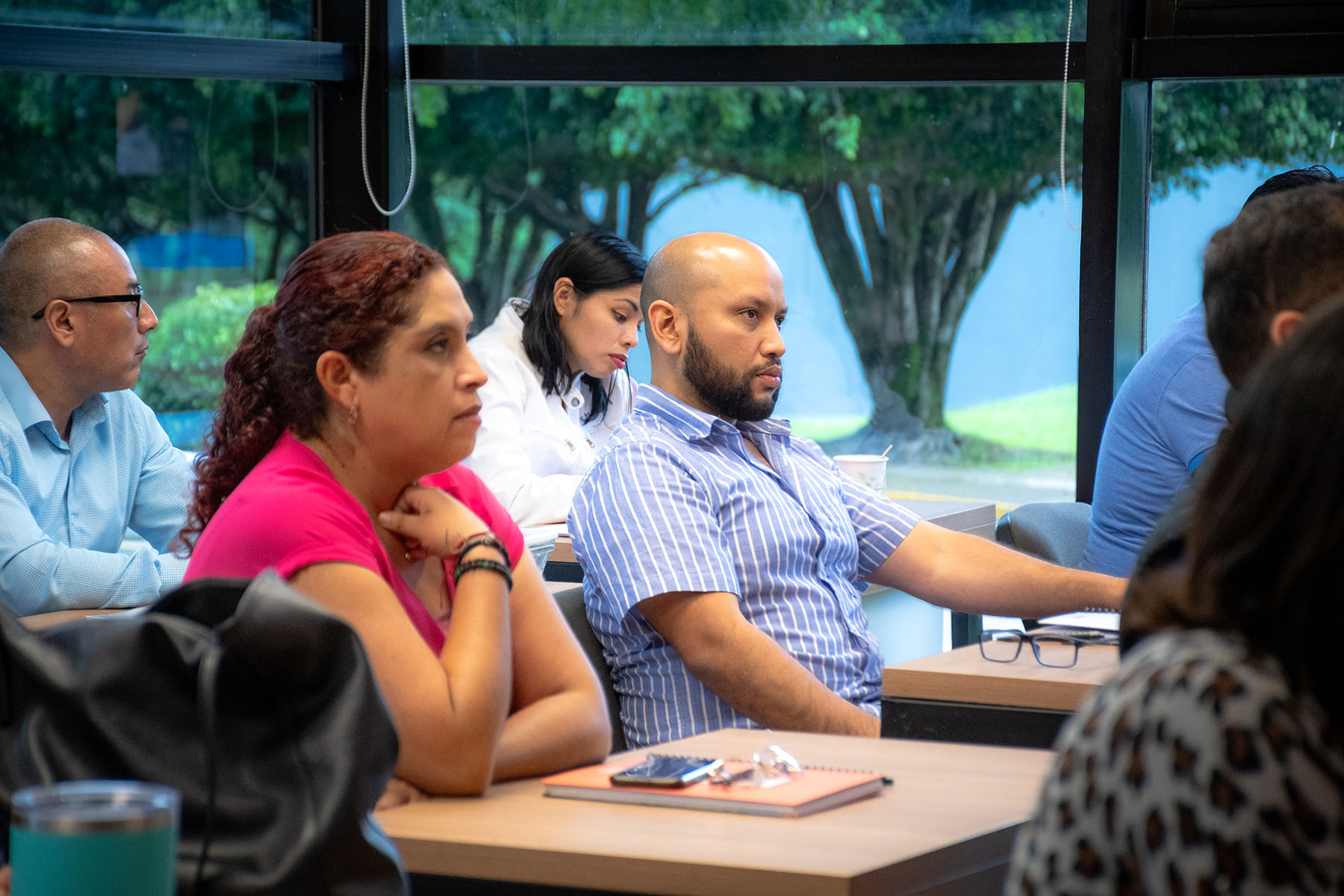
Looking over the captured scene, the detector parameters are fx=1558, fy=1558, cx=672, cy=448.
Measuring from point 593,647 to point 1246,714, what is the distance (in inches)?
64.0

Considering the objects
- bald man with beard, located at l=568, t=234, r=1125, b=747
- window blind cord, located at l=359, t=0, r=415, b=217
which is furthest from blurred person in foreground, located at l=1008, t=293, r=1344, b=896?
window blind cord, located at l=359, t=0, r=415, b=217

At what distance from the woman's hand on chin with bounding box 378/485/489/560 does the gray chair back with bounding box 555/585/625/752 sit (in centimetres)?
49

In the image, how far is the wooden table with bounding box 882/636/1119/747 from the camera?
86.1 inches

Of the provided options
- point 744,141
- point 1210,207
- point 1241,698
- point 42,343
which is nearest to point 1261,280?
point 1241,698

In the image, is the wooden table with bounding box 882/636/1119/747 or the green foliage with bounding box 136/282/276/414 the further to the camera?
the green foliage with bounding box 136/282/276/414

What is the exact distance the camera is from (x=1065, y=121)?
15.1 ft

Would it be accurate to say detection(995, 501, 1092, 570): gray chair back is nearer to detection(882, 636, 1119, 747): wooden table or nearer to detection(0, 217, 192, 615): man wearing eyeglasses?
detection(882, 636, 1119, 747): wooden table

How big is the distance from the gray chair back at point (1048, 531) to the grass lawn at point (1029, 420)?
41.0 inches

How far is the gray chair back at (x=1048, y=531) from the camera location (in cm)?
340

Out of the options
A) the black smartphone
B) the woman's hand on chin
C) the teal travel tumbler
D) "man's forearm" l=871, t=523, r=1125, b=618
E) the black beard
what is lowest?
the black smartphone

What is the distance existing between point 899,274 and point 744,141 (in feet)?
2.16

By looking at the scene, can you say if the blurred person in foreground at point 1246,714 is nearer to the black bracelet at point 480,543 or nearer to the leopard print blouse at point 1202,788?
the leopard print blouse at point 1202,788

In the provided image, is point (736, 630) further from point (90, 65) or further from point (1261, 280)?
point (90, 65)

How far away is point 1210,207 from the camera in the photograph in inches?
179
